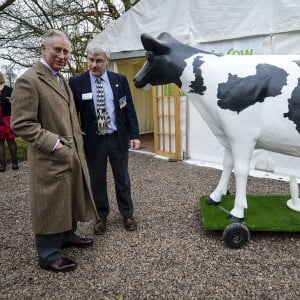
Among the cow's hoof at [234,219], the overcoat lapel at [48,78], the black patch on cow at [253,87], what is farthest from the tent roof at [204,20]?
the overcoat lapel at [48,78]

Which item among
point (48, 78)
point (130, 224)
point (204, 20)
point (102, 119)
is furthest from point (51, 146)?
point (204, 20)

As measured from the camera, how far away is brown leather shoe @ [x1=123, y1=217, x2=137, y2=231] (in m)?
3.40

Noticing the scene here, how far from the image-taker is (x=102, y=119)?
3021mm

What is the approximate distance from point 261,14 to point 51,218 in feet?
13.2

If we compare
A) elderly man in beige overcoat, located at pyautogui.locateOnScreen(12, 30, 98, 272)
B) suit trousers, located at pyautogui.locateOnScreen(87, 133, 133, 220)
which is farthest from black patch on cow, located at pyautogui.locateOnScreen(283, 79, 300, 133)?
elderly man in beige overcoat, located at pyautogui.locateOnScreen(12, 30, 98, 272)

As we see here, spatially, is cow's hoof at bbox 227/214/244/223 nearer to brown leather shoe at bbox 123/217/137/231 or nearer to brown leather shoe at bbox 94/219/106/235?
brown leather shoe at bbox 123/217/137/231

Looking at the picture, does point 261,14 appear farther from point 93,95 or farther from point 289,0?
point 93,95

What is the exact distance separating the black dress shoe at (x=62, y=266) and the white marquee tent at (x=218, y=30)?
3.40 m

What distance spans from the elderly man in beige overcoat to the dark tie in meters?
0.36

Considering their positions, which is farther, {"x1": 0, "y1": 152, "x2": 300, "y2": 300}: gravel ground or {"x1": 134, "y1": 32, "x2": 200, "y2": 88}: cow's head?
{"x1": 134, "y1": 32, "x2": 200, "y2": 88}: cow's head

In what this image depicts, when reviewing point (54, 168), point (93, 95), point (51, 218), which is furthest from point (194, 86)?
point (51, 218)

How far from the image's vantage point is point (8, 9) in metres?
10.3

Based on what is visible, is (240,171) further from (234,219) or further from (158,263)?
(158,263)

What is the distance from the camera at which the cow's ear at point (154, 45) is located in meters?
2.86
